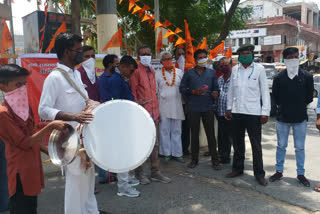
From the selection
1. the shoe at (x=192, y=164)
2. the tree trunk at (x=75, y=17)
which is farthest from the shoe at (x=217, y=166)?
the tree trunk at (x=75, y=17)

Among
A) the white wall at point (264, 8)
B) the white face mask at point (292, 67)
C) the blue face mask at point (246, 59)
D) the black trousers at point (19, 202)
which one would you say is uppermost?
the white wall at point (264, 8)

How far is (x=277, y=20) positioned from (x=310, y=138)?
38.3 meters

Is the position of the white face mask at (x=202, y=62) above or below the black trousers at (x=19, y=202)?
above

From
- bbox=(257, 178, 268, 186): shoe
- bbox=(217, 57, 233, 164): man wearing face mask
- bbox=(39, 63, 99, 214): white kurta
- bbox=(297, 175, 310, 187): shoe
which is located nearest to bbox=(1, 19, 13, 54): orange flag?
bbox=(39, 63, 99, 214): white kurta

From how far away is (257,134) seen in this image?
4.41 metres

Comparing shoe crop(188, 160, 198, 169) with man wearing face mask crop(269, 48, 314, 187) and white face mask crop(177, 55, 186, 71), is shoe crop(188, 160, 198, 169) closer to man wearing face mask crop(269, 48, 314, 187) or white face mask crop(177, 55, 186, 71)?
man wearing face mask crop(269, 48, 314, 187)

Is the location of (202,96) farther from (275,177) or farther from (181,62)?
(275,177)

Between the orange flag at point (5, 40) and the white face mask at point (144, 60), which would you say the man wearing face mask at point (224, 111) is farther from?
the orange flag at point (5, 40)

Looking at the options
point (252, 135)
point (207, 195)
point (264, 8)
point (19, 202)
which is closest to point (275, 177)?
point (252, 135)

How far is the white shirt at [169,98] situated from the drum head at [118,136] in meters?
2.46

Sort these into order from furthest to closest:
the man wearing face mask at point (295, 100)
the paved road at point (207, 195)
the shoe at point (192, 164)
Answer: the shoe at point (192, 164) → the man wearing face mask at point (295, 100) → the paved road at point (207, 195)

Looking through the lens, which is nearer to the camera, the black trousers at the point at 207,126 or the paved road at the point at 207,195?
the paved road at the point at 207,195

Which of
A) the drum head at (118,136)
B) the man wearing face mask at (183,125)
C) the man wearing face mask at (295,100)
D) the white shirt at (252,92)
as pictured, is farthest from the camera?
the man wearing face mask at (183,125)

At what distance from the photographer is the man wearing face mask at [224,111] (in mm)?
5305
